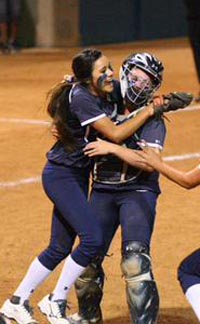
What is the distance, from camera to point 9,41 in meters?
24.1

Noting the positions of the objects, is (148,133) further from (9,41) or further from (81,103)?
(9,41)

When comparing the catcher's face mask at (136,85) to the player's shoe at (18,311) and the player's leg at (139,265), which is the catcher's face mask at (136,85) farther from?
the player's shoe at (18,311)

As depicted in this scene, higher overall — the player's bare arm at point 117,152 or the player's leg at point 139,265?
the player's bare arm at point 117,152

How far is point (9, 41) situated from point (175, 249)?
1662 centimetres

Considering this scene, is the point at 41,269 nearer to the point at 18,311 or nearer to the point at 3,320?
the point at 18,311

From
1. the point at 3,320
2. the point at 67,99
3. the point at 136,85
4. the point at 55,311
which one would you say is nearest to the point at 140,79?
the point at 136,85

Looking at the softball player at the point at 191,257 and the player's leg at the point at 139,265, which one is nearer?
the softball player at the point at 191,257

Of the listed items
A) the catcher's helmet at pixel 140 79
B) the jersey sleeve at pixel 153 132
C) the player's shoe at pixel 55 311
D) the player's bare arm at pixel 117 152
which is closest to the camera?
the player's bare arm at pixel 117 152

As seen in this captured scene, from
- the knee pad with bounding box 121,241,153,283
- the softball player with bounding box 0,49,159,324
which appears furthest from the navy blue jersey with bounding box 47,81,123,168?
the knee pad with bounding box 121,241,153,283

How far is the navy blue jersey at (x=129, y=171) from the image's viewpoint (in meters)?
5.89

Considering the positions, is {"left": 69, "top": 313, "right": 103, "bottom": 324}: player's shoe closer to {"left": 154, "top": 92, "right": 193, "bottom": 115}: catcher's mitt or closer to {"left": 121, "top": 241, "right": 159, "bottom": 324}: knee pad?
{"left": 121, "top": 241, "right": 159, "bottom": 324}: knee pad

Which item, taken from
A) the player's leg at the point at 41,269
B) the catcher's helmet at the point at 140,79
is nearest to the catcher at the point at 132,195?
the catcher's helmet at the point at 140,79

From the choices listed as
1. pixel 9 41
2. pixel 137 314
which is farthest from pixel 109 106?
pixel 9 41

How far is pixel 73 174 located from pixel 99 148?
0.36m
